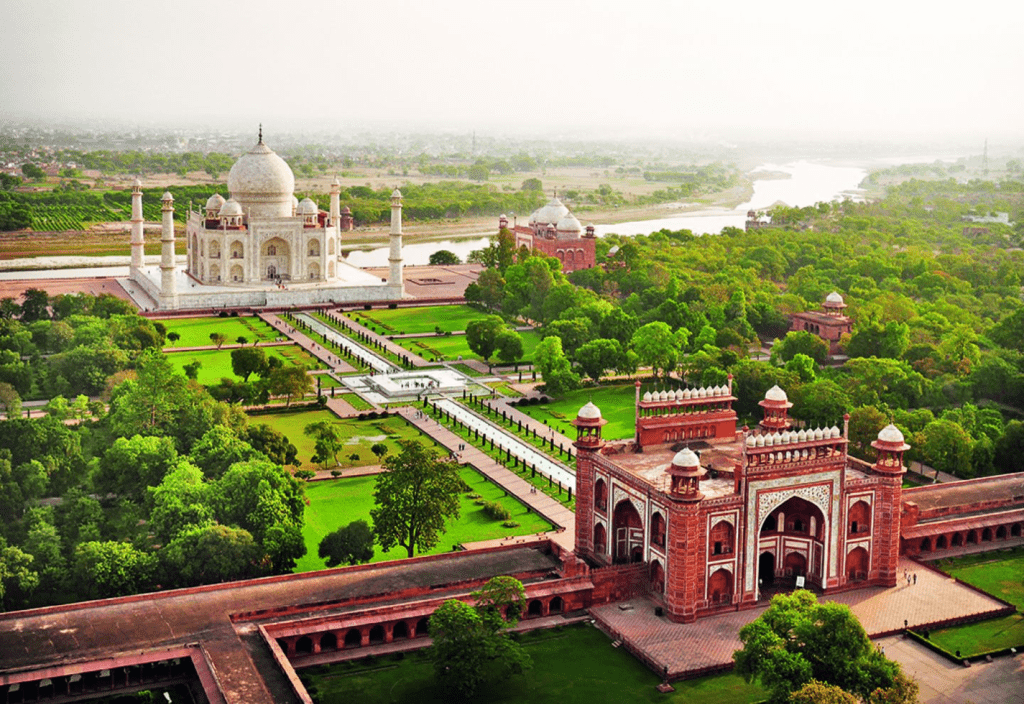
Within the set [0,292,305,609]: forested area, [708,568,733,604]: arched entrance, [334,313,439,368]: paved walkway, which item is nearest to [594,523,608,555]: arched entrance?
[708,568,733,604]: arched entrance

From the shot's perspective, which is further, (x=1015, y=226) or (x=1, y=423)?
(x=1015, y=226)

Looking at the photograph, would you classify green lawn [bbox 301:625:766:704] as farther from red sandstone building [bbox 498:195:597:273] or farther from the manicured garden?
red sandstone building [bbox 498:195:597:273]

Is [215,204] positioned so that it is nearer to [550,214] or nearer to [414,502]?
[550,214]

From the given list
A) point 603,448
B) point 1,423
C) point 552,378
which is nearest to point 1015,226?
point 552,378

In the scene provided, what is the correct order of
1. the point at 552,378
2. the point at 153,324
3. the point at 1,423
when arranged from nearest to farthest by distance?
the point at 1,423 < the point at 552,378 < the point at 153,324

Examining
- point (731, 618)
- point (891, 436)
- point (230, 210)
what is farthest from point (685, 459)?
point (230, 210)

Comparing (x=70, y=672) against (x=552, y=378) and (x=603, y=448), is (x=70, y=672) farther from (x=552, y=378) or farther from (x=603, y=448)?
(x=552, y=378)

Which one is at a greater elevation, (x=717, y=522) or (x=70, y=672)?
(x=717, y=522)
